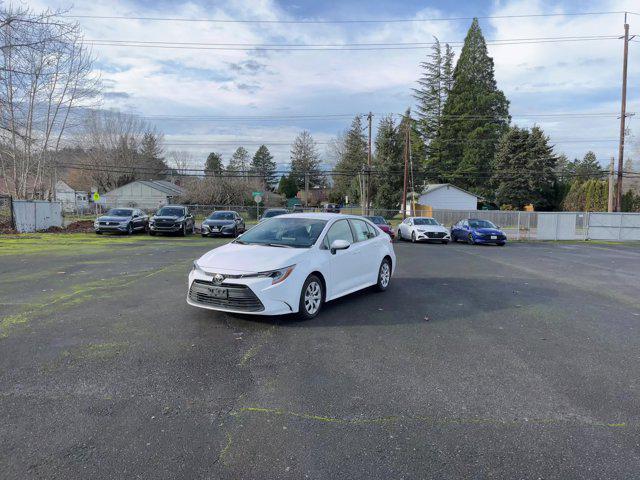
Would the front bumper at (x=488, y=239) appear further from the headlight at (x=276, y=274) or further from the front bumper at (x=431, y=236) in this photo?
the headlight at (x=276, y=274)

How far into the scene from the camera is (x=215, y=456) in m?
2.92

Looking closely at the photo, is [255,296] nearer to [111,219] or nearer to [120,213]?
[111,219]

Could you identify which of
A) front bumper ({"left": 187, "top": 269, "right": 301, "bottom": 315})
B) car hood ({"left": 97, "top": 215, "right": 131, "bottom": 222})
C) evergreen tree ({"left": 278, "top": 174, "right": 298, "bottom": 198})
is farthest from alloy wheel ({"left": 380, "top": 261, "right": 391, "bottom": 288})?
evergreen tree ({"left": 278, "top": 174, "right": 298, "bottom": 198})

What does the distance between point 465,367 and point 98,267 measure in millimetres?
9778

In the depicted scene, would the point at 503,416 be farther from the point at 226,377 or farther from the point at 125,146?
the point at 125,146

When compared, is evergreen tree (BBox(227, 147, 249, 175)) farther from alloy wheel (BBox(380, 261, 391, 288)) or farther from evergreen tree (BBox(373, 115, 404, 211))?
alloy wheel (BBox(380, 261, 391, 288))

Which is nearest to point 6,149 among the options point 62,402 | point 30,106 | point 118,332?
point 30,106

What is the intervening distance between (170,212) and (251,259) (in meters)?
20.0

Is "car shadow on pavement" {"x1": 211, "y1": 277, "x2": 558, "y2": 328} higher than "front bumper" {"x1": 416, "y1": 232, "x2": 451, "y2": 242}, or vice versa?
"front bumper" {"x1": 416, "y1": 232, "x2": 451, "y2": 242}

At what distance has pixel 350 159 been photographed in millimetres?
75562

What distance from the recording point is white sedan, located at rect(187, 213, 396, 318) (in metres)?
5.64

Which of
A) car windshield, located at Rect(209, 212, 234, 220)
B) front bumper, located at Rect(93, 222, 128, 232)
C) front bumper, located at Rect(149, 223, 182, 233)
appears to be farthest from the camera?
car windshield, located at Rect(209, 212, 234, 220)

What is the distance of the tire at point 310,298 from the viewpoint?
6000 millimetres

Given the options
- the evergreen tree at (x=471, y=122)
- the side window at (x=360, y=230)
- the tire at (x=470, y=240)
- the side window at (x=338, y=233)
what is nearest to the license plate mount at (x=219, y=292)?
the side window at (x=338, y=233)
